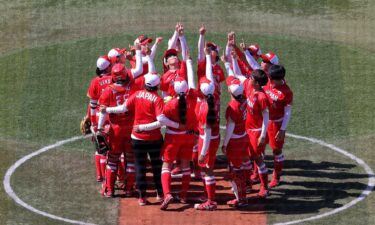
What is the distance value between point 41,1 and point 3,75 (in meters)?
4.20

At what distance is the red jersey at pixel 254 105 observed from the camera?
45.0 feet

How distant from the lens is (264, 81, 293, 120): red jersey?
14.3 m

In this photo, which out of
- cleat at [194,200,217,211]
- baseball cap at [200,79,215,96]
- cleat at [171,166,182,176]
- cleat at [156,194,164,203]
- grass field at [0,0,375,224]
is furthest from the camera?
cleat at [171,166,182,176]

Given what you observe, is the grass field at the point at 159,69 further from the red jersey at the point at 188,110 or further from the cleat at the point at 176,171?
the red jersey at the point at 188,110

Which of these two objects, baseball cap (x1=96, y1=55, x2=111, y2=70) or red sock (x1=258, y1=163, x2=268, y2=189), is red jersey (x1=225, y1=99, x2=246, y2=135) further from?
baseball cap (x1=96, y1=55, x2=111, y2=70)

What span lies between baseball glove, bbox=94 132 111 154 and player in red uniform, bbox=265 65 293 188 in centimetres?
249

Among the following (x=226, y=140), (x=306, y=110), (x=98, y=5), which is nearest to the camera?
(x=226, y=140)

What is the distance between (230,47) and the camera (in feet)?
47.7

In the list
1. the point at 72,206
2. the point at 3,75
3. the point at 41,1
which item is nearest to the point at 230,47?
the point at 72,206

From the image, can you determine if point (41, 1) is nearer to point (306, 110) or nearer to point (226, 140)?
point (306, 110)

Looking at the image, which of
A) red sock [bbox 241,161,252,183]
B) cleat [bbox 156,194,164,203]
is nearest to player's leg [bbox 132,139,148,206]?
cleat [bbox 156,194,164,203]

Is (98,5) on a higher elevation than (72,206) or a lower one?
higher

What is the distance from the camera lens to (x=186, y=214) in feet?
44.7

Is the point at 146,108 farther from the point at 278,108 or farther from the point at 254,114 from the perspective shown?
the point at 278,108
